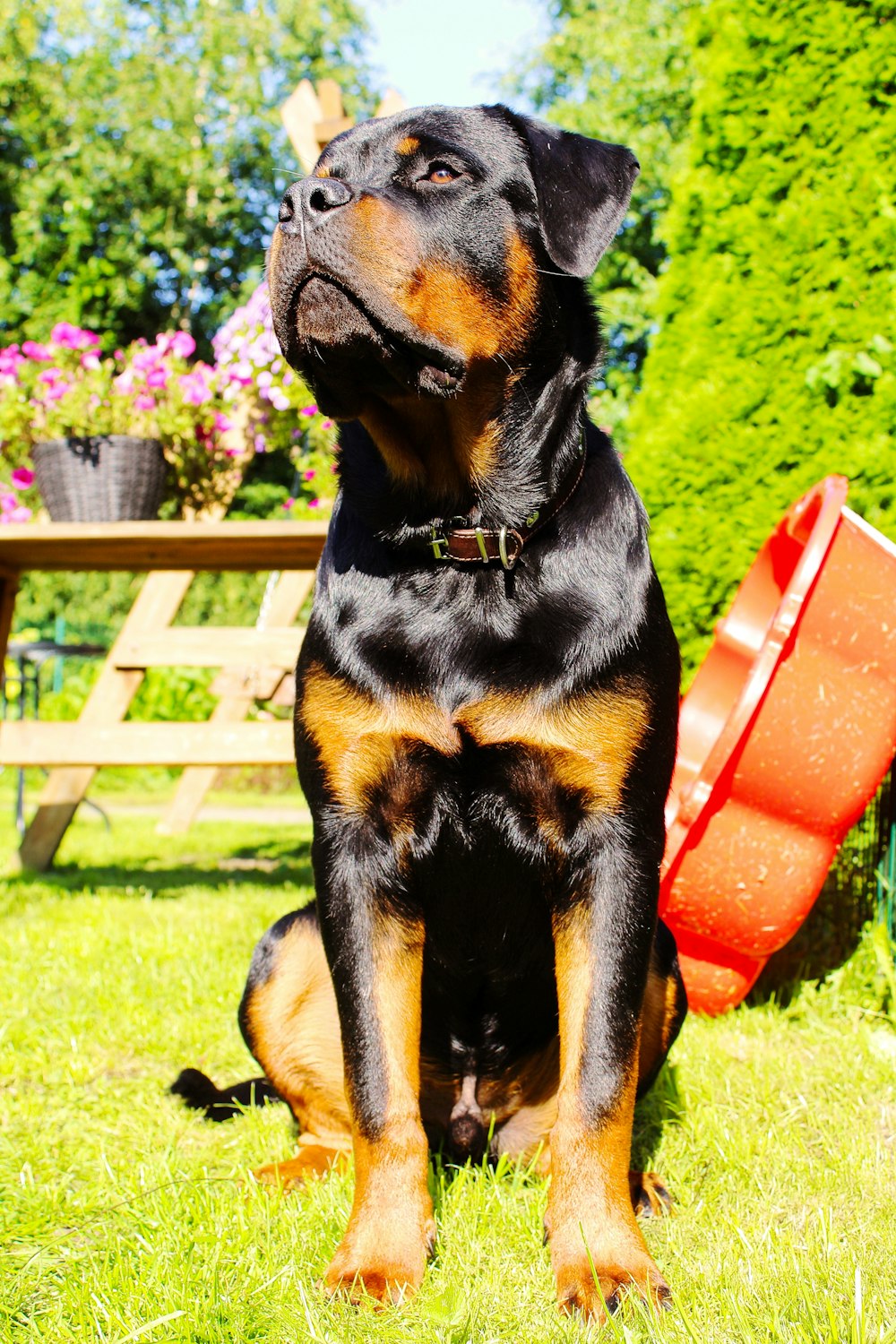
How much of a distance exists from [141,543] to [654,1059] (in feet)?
9.86

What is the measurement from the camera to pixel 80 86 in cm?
1830

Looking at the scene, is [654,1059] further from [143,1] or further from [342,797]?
[143,1]

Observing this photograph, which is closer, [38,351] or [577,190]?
[577,190]

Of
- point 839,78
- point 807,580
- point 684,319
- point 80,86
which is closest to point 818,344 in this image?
point 684,319

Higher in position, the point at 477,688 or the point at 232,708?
the point at 477,688

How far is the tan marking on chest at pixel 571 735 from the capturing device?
68.6 inches

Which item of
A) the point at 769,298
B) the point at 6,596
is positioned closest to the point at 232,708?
the point at 6,596

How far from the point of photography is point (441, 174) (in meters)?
1.93

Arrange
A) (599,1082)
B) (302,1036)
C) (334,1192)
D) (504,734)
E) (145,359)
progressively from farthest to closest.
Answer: (145,359), (302,1036), (334,1192), (504,734), (599,1082)

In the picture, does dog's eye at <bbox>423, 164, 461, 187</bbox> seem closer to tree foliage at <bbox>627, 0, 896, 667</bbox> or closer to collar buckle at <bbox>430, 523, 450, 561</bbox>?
collar buckle at <bbox>430, 523, 450, 561</bbox>

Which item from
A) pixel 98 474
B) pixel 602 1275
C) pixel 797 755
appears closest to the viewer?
pixel 602 1275

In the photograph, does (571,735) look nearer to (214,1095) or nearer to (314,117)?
(214,1095)

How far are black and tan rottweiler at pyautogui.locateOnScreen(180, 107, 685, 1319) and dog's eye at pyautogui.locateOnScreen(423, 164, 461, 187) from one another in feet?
0.04

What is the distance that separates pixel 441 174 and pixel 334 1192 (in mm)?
1777
